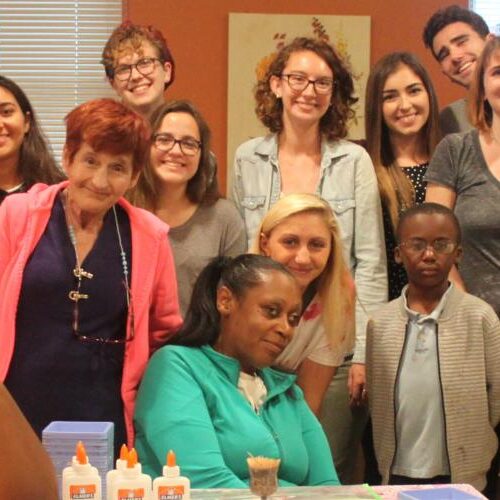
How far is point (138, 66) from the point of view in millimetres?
3170

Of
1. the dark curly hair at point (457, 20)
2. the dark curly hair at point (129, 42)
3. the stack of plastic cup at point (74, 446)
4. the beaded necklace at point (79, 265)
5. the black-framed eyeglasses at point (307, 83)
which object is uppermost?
the dark curly hair at point (457, 20)

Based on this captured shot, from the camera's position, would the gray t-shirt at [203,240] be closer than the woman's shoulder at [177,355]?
No

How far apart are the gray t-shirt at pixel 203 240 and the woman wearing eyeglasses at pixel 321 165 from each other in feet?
0.38

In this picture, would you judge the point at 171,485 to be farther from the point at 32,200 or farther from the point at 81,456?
the point at 32,200

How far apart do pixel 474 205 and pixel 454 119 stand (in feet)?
2.19

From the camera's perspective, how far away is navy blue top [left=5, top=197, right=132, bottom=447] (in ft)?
7.07

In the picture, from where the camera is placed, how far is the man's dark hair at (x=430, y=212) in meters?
2.82

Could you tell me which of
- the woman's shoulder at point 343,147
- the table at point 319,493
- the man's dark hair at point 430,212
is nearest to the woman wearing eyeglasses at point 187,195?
the woman's shoulder at point 343,147

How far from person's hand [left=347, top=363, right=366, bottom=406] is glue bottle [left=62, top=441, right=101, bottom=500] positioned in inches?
53.2

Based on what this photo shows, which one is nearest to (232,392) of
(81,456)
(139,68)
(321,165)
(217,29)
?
(81,456)

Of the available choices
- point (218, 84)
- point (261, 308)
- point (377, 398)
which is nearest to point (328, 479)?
point (261, 308)

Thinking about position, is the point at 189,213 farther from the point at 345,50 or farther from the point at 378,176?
the point at 345,50

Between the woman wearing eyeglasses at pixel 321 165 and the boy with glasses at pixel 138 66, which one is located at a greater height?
the boy with glasses at pixel 138 66

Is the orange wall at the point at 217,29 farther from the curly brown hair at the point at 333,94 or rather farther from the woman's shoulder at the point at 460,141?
the woman's shoulder at the point at 460,141
